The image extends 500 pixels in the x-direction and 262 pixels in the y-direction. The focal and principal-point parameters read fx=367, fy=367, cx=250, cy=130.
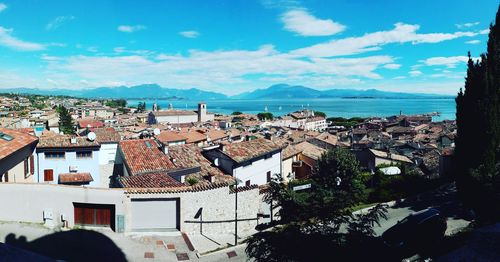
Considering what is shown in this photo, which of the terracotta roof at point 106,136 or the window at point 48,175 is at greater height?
the terracotta roof at point 106,136

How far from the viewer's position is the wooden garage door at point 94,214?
16641 millimetres

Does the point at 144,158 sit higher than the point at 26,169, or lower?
higher

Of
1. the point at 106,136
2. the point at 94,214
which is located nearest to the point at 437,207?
the point at 94,214

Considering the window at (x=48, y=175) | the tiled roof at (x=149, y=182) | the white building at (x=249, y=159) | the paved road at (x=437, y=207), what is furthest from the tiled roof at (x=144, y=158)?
the paved road at (x=437, y=207)

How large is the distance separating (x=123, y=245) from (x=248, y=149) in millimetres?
16681

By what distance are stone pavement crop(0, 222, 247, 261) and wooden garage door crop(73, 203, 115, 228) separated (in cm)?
44

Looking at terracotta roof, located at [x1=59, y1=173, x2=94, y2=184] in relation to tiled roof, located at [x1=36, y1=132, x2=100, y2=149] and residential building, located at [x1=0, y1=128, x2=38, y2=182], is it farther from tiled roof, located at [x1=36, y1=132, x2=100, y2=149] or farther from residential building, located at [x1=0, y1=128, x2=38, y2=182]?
residential building, located at [x1=0, y1=128, x2=38, y2=182]

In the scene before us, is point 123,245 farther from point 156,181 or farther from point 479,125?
point 479,125

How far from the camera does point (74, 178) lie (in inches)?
1084

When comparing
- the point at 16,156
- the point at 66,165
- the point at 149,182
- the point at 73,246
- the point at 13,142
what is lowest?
the point at 73,246

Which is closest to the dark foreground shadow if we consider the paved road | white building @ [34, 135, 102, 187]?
the paved road

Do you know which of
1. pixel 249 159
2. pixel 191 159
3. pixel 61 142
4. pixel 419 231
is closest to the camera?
pixel 419 231

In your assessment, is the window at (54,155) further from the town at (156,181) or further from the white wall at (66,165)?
the white wall at (66,165)

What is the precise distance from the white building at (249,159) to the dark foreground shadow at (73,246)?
41.6 ft
